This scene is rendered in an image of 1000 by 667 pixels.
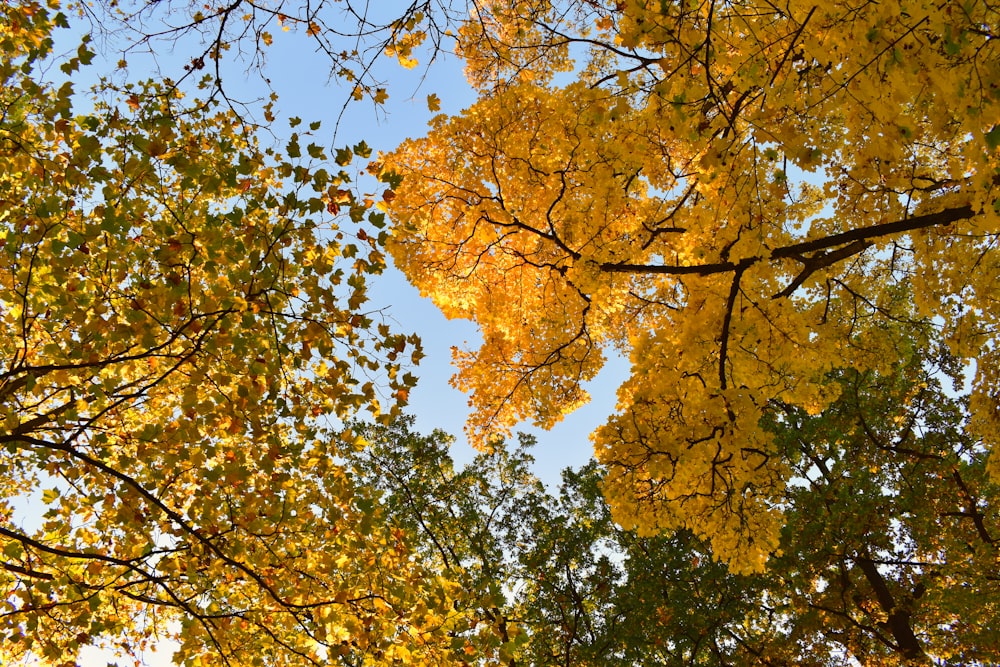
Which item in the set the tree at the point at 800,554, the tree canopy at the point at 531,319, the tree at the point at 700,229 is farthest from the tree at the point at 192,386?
the tree at the point at 800,554

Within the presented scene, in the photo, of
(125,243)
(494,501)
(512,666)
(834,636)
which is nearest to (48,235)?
(125,243)

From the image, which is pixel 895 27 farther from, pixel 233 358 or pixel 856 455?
pixel 856 455

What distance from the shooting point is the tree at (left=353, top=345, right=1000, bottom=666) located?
10.6m

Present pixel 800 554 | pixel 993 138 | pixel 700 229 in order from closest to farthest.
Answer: pixel 993 138, pixel 700 229, pixel 800 554

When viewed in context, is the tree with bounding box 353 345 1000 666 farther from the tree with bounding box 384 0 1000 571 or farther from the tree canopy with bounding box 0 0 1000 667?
the tree with bounding box 384 0 1000 571

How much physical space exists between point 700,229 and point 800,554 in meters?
8.08

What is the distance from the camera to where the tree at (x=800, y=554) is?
10.6 metres

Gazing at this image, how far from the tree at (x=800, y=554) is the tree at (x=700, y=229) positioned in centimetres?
351

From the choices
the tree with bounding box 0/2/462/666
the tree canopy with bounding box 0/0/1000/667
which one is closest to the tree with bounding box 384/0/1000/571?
the tree canopy with bounding box 0/0/1000/667

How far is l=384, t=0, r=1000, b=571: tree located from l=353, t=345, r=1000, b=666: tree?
3.51 m

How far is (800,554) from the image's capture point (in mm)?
11117

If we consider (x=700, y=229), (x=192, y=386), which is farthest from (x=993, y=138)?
(x=192, y=386)

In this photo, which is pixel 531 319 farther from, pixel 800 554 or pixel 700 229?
pixel 800 554

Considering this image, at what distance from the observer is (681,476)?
6273mm
